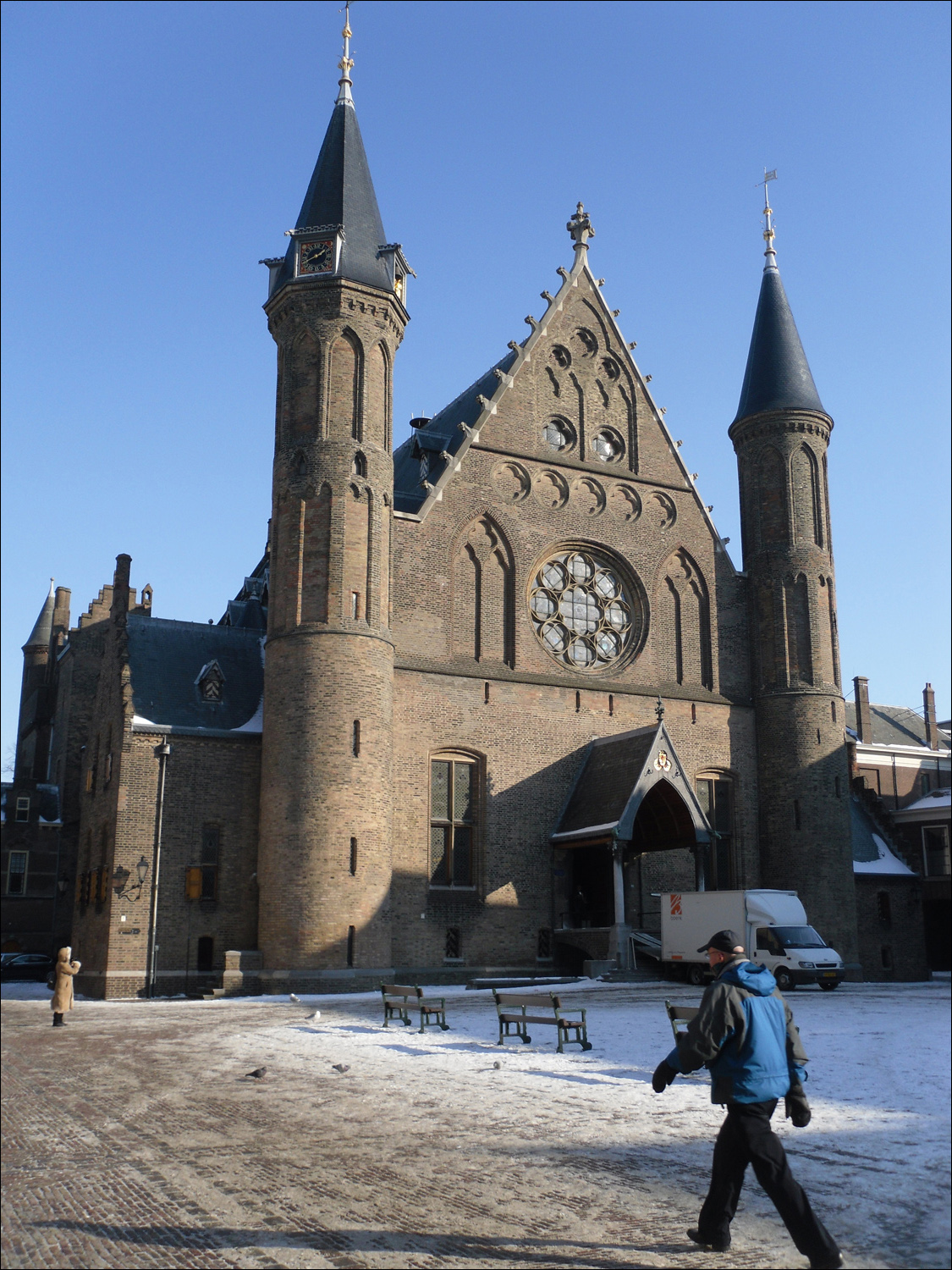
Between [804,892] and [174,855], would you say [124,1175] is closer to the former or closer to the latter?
[174,855]

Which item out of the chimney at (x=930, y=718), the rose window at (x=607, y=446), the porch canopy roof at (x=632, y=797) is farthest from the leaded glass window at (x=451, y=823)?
the chimney at (x=930, y=718)

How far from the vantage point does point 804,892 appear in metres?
34.9

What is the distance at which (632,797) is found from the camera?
30.3 meters

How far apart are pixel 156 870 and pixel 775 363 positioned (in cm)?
2517

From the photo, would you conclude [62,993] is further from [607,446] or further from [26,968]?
[26,968]

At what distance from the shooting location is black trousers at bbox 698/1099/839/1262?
20.0ft

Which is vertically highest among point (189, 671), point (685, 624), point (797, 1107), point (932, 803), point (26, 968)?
point (685, 624)

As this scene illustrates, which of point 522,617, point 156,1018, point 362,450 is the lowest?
point 156,1018

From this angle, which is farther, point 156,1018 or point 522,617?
point 522,617

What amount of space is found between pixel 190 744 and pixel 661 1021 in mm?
15599

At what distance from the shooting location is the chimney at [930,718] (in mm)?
57500

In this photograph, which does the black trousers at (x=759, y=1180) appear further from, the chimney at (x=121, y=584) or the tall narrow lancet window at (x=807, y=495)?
the tall narrow lancet window at (x=807, y=495)

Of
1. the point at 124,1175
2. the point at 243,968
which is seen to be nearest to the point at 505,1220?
the point at 124,1175

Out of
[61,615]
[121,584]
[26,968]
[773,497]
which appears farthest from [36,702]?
[773,497]
